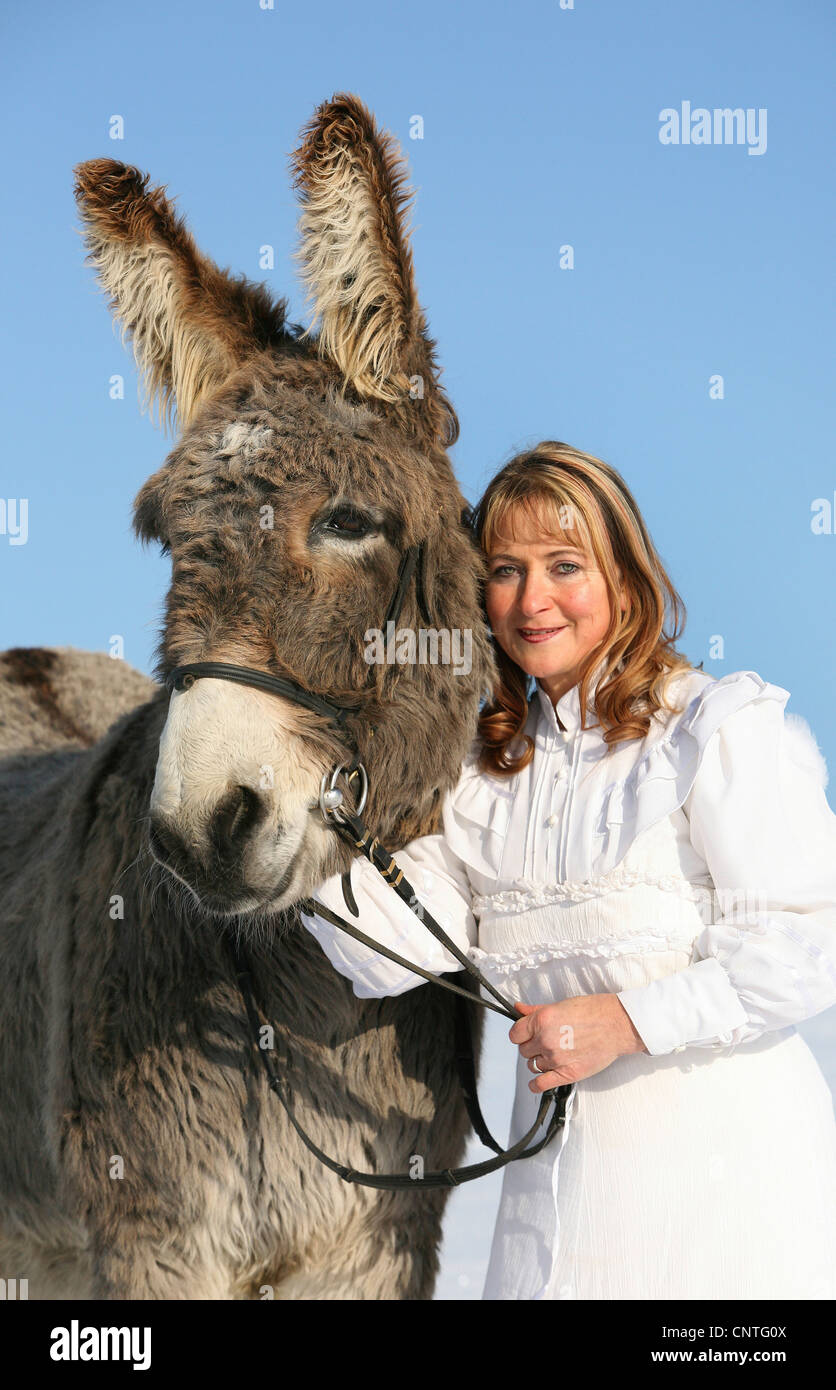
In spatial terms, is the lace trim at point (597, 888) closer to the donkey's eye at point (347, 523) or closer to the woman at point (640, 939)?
the woman at point (640, 939)

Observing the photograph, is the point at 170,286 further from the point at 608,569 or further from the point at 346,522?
the point at 608,569

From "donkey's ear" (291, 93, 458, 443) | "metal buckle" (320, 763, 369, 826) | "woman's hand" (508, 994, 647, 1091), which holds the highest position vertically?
"donkey's ear" (291, 93, 458, 443)

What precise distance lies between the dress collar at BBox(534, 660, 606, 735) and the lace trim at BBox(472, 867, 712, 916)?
1.25 ft

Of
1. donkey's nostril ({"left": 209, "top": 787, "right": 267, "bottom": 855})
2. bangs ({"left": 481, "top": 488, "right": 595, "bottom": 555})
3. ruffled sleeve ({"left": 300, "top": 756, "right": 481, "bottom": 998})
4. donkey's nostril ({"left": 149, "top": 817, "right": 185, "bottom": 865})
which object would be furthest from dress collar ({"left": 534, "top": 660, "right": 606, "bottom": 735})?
donkey's nostril ({"left": 149, "top": 817, "right": 185, "bottom": 865})

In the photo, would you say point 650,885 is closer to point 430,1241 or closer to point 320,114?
point 430,1241

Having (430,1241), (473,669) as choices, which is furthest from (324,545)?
(430,1241)

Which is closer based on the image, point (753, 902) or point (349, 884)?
point (753, 902)

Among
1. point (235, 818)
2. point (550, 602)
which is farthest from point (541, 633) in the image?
point (235, 818)

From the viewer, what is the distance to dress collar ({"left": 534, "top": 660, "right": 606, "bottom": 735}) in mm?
2586

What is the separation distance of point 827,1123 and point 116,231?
255 cm

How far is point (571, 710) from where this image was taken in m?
2.64

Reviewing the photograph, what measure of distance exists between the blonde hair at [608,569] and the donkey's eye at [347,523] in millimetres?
392

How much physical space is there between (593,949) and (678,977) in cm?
18

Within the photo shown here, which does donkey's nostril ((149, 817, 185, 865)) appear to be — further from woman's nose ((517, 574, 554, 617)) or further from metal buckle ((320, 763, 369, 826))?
woman's nose ((517, 574, 554, 617))
